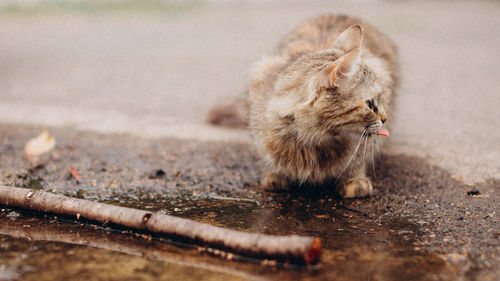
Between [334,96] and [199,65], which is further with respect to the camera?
[199,65]

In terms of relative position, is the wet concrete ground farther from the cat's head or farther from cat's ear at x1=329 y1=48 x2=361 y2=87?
cat's ear at x1=329 y1=48 x2=361 y2=87

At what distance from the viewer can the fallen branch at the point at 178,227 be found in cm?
170

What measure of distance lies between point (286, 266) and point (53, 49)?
8.01 metres

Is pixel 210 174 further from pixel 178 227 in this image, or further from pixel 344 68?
pixel 344 68

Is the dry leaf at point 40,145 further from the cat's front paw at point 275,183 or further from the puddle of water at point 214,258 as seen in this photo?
the cat's front paw at point 275,183

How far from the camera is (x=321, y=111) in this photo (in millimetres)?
2170

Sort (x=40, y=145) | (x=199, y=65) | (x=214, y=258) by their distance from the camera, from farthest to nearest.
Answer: (x=199, y=65) → (x=40, y=145) → (x=214, y=258)

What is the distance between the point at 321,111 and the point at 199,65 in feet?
17.6

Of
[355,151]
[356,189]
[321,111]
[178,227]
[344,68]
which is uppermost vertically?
[344,68]

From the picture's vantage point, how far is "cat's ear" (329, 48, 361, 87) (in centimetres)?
203

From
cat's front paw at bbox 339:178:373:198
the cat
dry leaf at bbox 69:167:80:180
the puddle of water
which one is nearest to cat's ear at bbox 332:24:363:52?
the cat

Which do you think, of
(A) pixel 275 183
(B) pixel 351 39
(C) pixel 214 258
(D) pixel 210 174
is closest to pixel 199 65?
(D) pixel 210 174

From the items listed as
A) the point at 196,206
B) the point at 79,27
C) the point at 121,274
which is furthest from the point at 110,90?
the point at 79,27

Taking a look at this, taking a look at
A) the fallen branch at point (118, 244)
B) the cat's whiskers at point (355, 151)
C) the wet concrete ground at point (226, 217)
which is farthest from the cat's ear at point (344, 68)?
the fallen branch at point (118, 244)
